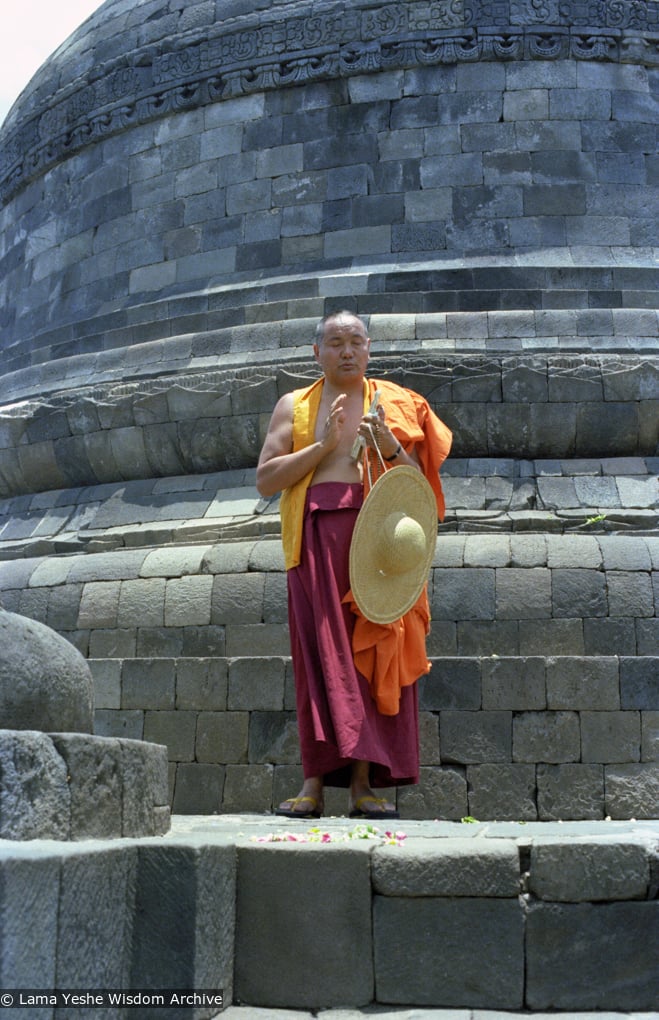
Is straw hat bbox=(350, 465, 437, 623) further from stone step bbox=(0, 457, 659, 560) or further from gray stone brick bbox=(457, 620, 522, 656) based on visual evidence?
stone step bbox=(0, 457, 659, 560)

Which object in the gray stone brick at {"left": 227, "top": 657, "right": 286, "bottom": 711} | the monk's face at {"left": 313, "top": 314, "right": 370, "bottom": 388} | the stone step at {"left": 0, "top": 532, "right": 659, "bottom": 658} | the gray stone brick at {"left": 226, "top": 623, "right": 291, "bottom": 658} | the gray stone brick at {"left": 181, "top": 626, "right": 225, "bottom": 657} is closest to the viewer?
the monk's face at {"left": 313, "top": 314, "right": 370, "bottom": 388}

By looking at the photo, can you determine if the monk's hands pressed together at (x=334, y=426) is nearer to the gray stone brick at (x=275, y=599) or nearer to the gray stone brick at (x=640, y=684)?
the gray stone brick at (x=275, y=599)

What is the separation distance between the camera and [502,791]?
305 inches

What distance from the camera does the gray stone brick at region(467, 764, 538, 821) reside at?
7688 mm

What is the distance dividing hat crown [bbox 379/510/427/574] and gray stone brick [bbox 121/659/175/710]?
7.91 feet

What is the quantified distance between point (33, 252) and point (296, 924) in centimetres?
1087

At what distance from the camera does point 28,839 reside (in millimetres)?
3865

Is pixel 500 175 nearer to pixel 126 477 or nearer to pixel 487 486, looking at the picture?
pixel 487 486

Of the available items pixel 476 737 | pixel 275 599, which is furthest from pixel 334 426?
pixel 275 599

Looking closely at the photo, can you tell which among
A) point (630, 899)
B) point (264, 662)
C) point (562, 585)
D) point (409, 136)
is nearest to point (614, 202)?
point (409, 136)

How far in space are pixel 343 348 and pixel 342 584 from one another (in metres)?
1.24

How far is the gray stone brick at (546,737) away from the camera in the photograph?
779cm

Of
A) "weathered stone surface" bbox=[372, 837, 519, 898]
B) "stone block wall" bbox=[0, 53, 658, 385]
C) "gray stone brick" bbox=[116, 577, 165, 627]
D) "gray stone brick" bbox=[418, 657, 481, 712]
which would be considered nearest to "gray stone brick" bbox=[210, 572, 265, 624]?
"gray stone brick" bbox=[116, 577, 165, 627]

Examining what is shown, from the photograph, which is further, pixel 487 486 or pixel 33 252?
pixel 33 252
